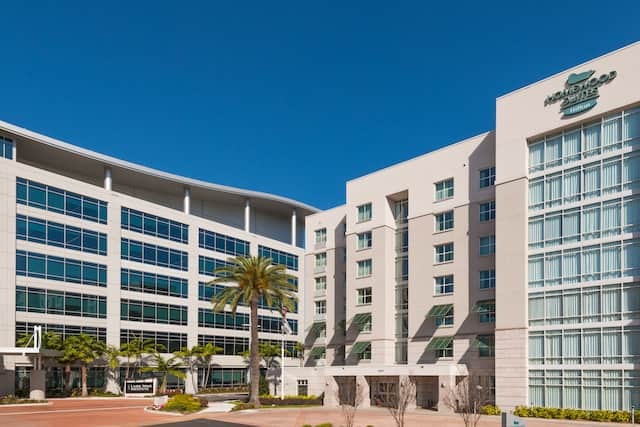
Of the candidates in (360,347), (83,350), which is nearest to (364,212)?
(360,347)

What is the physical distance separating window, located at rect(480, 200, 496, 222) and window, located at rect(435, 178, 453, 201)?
405 cm

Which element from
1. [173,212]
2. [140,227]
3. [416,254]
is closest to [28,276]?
[140,227]

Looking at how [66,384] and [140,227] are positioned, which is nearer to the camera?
[66,384]

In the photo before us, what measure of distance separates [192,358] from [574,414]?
50516 mm

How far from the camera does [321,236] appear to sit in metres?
81.3

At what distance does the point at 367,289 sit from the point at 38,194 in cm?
3473

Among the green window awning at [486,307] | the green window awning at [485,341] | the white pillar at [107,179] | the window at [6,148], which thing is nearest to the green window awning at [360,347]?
the green window awning at [485,341]

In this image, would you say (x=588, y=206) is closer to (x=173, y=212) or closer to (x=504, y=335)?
(x=504, y=335)

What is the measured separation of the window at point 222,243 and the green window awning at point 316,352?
70.7 ft

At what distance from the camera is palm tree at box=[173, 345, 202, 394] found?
8322 centimetres

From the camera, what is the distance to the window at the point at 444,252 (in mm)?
62484

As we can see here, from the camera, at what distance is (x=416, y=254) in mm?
65375

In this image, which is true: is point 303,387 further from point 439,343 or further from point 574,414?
point 574,414

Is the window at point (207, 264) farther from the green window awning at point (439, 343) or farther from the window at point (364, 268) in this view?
the green window awning at point (439, 343)
